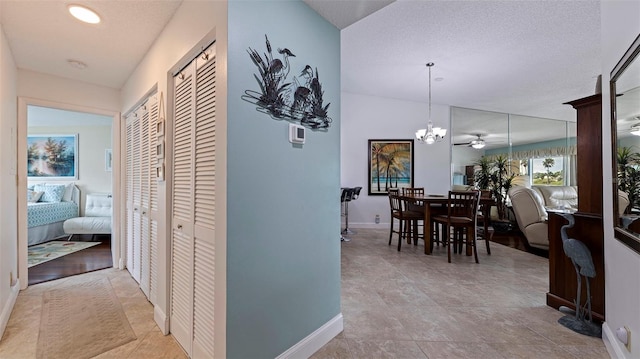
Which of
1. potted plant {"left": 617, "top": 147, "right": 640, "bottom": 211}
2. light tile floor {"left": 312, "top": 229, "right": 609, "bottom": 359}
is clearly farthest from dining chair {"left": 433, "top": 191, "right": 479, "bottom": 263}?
potted plant {"left": 617, "top": 147, "right": 640, "bottom": 211}

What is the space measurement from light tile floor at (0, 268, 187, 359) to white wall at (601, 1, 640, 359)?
2564 millimetres

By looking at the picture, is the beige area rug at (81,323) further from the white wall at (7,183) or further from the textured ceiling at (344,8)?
the textured ceiling at (344,8)

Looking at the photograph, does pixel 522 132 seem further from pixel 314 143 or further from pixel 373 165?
pixel 314 143

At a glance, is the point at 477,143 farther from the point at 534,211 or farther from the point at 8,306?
the point at 8,306

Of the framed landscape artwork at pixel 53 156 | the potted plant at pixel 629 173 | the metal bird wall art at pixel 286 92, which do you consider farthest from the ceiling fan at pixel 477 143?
the framed landscape artwork at pixel 53 156

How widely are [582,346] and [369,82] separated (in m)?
4.55

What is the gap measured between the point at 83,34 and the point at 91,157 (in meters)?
4.53

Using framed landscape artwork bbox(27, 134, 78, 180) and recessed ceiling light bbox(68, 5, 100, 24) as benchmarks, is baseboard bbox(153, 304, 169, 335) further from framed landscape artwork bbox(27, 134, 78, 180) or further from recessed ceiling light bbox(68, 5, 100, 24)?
framed landscape artwork bbox(27, 134, 78, 180)

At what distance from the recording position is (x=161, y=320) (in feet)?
6.52

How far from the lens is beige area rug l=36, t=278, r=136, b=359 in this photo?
179 centimetres

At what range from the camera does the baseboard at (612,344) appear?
155 centimetres

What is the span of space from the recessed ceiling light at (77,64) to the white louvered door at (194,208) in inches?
62.2

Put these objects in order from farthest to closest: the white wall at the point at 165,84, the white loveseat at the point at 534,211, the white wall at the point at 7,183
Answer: the white loveseat at the point at 534,211
the white wall at the point at 7,183
the white wall at the point at 165,84

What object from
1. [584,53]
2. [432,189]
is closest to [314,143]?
[584,53]
